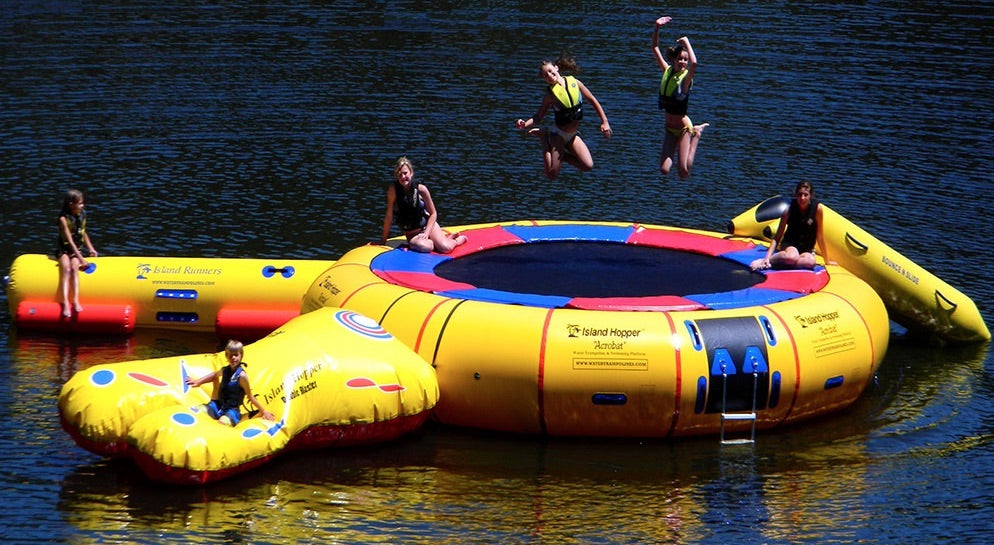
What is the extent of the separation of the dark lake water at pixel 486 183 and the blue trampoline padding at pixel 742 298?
124cm

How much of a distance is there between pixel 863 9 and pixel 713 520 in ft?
79.0

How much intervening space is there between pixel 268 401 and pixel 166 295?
3858 millimetres

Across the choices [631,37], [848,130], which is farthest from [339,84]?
[848,130]

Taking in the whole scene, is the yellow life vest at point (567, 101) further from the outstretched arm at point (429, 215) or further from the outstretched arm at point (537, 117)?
the outstretched arm at point (429, 215)

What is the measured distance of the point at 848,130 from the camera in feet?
79.0

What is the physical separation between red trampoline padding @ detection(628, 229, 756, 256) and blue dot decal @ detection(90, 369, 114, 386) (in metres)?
6.32

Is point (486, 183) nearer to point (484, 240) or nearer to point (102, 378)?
point (484, 240)

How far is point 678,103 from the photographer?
15641 mm

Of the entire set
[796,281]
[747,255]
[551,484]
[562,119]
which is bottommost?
[551,484]

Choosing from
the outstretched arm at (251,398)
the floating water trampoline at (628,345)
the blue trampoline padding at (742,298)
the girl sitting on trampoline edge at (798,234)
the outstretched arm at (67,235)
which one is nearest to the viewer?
the outstretched arm at (251,398)

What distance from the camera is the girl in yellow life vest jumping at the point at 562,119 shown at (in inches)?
602

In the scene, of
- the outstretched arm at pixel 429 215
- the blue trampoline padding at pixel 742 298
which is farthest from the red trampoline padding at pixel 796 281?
the outstretched arm at pixel 429 215

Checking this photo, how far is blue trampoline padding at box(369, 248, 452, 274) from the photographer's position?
14.6m

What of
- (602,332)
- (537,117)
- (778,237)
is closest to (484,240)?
(537,117)
